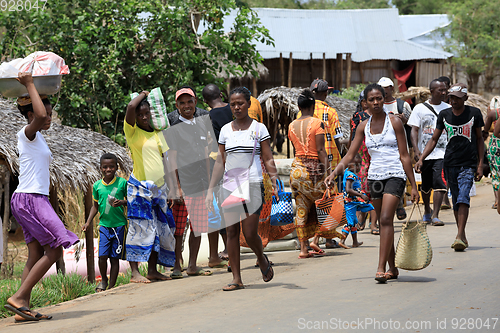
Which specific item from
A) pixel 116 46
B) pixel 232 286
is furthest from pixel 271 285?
pixel 116 46

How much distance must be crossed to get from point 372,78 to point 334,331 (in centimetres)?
2547

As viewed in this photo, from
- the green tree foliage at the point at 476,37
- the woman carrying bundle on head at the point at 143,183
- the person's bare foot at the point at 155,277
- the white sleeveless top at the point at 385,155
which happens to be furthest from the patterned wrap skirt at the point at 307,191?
the green tree foliage at the point at 476,37

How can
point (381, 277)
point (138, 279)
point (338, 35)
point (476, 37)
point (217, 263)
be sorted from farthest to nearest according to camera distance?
point (476, 37)
point (338, 35)
point (217, 263)
point (138, 279)
point (381, 277)

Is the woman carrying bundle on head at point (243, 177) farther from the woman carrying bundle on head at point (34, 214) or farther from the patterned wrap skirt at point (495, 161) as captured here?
the patterned wrap skirt at point (495, 161)

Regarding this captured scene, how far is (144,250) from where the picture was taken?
6.39 meters

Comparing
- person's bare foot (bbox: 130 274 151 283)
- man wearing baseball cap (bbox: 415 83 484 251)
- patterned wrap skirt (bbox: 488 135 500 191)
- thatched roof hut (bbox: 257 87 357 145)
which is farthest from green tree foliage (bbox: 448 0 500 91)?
person's bare foot (bbox: 130 274 151 283)

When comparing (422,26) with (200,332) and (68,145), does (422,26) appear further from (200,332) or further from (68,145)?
(200,332)

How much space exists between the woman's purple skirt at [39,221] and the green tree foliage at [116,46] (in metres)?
7.74

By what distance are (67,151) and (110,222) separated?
2610 millimetres

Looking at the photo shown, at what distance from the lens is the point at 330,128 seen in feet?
24.5

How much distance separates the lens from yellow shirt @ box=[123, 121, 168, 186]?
6.39 m

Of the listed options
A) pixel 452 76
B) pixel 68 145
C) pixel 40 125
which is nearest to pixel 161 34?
pixel 68 145

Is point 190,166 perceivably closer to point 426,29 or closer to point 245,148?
point 245,148

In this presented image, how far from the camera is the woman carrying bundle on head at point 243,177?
5.47 metres
